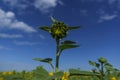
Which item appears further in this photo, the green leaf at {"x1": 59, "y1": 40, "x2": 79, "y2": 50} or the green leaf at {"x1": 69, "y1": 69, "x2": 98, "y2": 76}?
the green leaf at {"x1": 59, "y1": 40, "x2": 79, "y2": 50}

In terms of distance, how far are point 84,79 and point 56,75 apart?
740cm

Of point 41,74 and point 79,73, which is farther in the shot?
point 41,74

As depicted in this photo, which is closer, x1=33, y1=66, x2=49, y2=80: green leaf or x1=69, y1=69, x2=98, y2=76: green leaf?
x1=69, y1=69, x2=98, y2=76: green leaf

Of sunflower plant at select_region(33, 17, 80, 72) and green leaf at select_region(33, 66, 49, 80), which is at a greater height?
sunflower plant at select_region(33, 17, 80, 72)

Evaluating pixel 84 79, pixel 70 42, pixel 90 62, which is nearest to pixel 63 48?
pixel 70 42

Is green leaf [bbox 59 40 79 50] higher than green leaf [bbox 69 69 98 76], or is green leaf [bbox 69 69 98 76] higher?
green leaf [bbox 59 40 79 50]

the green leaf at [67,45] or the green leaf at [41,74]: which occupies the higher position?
the green leaf at [67,45]

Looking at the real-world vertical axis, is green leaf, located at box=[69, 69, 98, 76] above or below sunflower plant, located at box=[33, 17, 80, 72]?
below

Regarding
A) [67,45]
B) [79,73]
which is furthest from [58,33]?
[79,73]

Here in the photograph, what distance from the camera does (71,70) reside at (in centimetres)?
280

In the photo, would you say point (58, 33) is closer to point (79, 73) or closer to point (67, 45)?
point (67, 45)

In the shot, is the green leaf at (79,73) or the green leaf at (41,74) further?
the green leaf at (41,74)

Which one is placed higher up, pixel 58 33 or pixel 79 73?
pixel 58 33

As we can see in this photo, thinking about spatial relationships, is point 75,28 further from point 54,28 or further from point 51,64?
point 51,64
